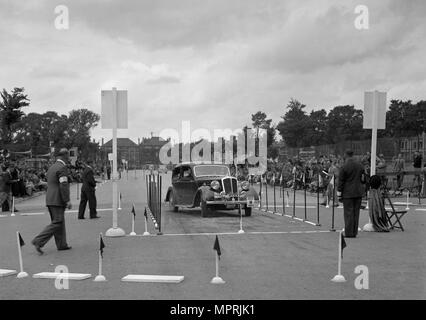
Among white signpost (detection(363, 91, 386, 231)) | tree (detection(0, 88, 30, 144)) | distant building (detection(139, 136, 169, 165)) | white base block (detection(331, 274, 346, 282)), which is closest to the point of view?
white base block (detection(331, 274, 346, 282))

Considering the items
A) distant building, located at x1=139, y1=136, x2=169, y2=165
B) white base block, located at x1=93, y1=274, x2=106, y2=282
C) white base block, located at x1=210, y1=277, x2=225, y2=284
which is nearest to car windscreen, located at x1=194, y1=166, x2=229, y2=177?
white base block, located at x1=93, y1=274, x2=106, y2=282

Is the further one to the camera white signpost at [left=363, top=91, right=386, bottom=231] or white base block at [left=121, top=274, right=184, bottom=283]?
white signpost at [left=363, top=91, right=386, bottom=231]

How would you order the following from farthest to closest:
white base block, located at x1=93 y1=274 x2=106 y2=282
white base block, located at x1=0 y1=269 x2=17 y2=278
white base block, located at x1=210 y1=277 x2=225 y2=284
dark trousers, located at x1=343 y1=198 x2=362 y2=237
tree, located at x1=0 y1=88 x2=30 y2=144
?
tree, located at x1=0 y1=88 x2=30 y2=144
dark trousers, located at x1=343 y1=198 x2=362 y2=237
white base block, located at x1=0 y1=269 x2=17 y2=278
white base block, located at x1=93 y1=274 x2=106 y2=282
white base block, located at x1=210 y1=277 x2=225 y2=284

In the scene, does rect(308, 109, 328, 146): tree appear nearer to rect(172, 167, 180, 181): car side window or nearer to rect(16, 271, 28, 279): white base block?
rect(172, 167, 180, 181): car side window

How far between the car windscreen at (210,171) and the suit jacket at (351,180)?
738cm

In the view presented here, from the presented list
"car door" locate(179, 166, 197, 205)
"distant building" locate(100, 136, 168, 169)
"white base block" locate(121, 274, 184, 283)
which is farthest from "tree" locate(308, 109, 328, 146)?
"white base block" locate(121, 274, 184, 283)

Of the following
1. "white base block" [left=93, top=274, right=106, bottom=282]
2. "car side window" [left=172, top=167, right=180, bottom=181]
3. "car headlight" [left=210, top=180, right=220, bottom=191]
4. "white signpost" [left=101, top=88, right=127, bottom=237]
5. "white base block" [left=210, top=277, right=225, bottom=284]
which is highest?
"white signpost" [left=101, top=88, right=127, bottom=237]

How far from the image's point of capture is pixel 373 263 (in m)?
9.52

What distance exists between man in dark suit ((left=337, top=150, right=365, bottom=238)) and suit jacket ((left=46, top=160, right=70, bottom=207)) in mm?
6333

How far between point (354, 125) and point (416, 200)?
83788mm

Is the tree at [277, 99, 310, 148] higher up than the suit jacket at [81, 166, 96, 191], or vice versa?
the tree at [277, 99, 310, 148]

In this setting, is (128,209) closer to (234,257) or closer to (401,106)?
(234,257)

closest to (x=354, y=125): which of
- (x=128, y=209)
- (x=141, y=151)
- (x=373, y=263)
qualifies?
(x=141, y=151)

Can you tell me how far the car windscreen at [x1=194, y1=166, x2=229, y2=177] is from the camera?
1986 cm
